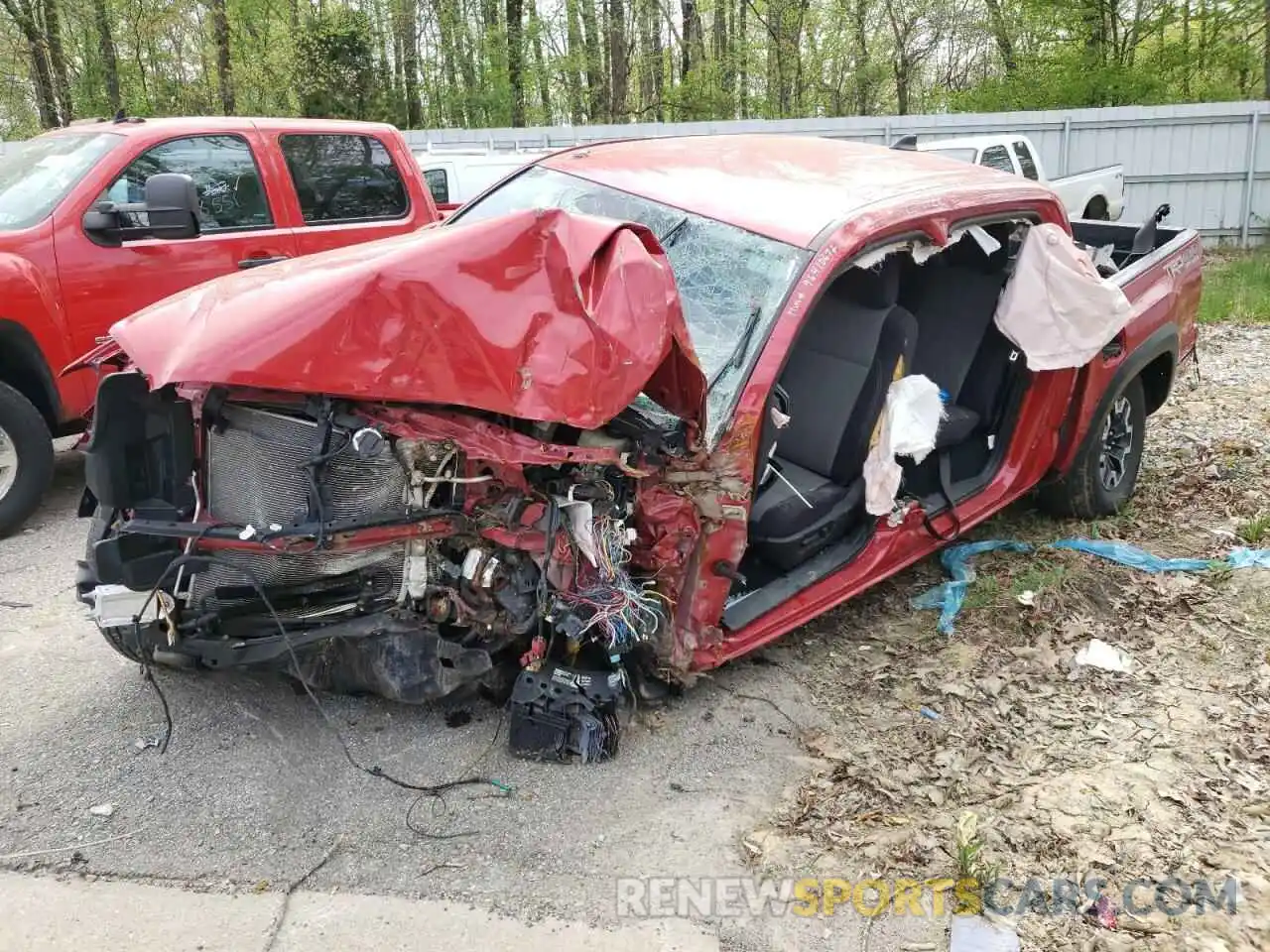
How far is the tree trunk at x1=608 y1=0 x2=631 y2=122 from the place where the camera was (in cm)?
2369

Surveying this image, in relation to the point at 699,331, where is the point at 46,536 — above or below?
below

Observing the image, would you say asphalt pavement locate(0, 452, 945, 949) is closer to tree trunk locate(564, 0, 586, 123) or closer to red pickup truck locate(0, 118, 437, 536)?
red pickup truck locate(0, 118, 437, 536)

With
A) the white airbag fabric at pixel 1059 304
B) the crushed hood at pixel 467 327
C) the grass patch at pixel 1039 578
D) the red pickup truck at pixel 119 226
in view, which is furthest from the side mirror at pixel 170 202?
the grass patch at pixel 1039 578

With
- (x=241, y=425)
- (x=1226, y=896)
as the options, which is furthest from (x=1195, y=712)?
(x=241, y=425)

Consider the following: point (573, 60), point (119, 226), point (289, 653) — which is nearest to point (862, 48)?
point (573, 60)

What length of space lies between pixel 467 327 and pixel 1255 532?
429 centimetres

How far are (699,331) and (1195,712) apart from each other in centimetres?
228

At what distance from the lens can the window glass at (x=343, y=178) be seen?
20.5 feet

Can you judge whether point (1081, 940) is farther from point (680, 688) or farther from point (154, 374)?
point (154, 374)

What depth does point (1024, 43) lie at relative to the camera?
24.2 m

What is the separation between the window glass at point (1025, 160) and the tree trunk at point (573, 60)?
13.8 metres

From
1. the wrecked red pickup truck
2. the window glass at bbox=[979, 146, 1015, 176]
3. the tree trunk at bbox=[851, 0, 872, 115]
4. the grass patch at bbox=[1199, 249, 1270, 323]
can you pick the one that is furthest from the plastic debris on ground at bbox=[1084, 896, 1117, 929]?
the tree trunk at bbox=[851, 0, 872, 115]

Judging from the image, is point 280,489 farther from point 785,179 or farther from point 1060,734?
point 1060,734

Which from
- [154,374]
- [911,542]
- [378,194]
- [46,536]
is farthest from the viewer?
[378,194]
